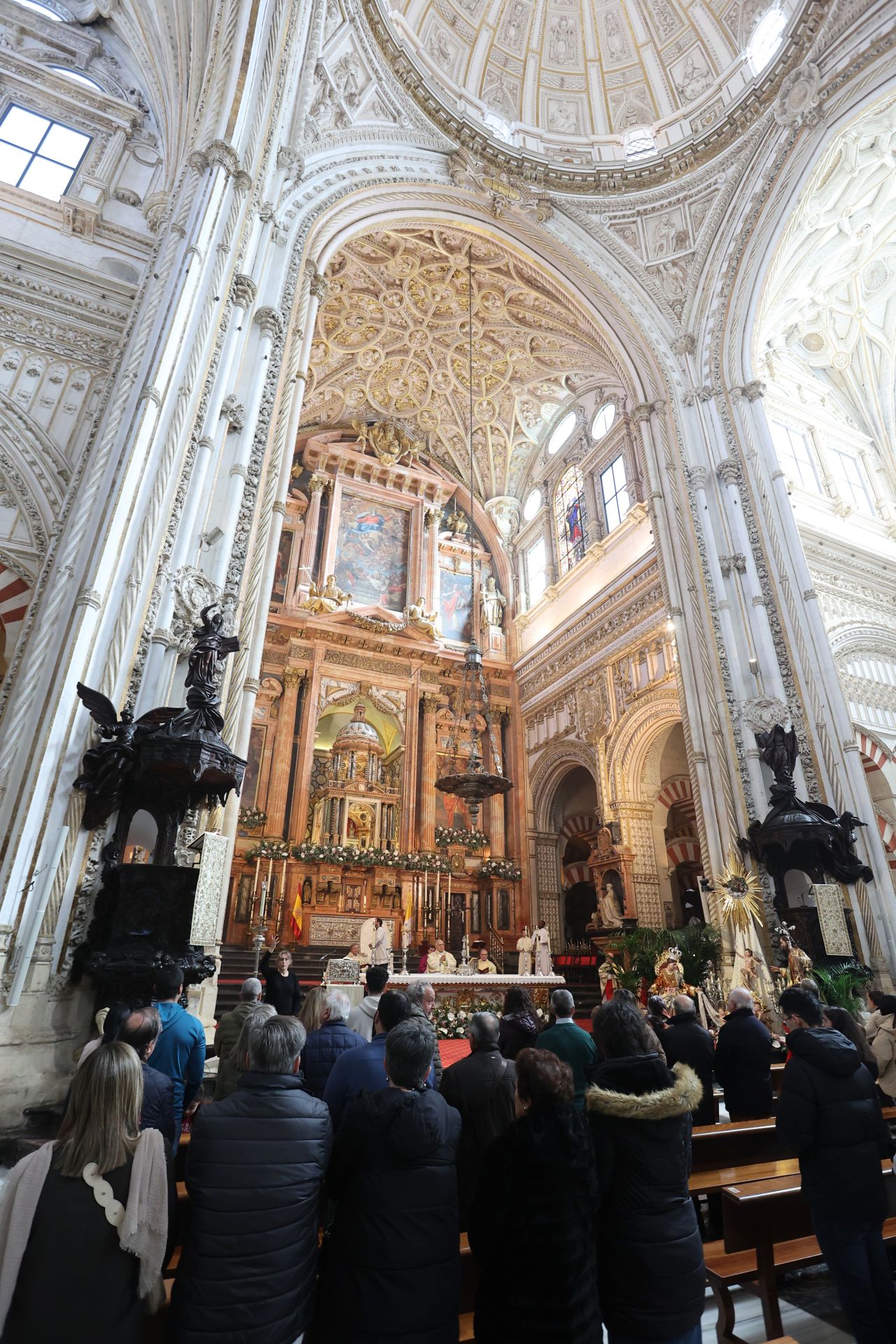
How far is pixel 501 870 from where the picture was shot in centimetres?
1641

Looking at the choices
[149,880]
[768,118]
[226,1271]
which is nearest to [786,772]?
[149,880]

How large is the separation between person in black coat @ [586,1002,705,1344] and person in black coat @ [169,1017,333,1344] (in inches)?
33.5

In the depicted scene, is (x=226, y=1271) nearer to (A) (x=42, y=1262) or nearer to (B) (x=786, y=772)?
(A) (x=42, y=1262)

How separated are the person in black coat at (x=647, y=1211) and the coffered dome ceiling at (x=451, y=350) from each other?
50.4 feet

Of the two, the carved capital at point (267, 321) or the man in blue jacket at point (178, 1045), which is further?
the carved capital at point (267, 321)

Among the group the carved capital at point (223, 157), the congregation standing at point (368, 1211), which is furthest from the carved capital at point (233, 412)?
the congregation standing at point (368, 1211)

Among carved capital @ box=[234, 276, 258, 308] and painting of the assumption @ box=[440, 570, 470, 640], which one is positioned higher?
painting of the assumption @ box=[440, 570, 470, 640]

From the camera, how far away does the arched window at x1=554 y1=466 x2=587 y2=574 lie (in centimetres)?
1812

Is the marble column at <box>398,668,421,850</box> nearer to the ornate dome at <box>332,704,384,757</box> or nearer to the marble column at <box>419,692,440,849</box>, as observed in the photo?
the marble column at <box>419,692,440,849</box>

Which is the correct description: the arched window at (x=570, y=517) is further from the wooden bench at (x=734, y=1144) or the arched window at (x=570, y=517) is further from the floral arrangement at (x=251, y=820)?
the wooden bench at (x=734, y=1144)

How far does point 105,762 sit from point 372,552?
14419 mm

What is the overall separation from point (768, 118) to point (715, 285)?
2840 millimetres

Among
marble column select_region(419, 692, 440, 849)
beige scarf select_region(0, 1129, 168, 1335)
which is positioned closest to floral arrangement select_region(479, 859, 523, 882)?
marble column select_region(419, 692, 440, 849)

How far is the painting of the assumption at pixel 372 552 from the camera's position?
19062 millimetres
